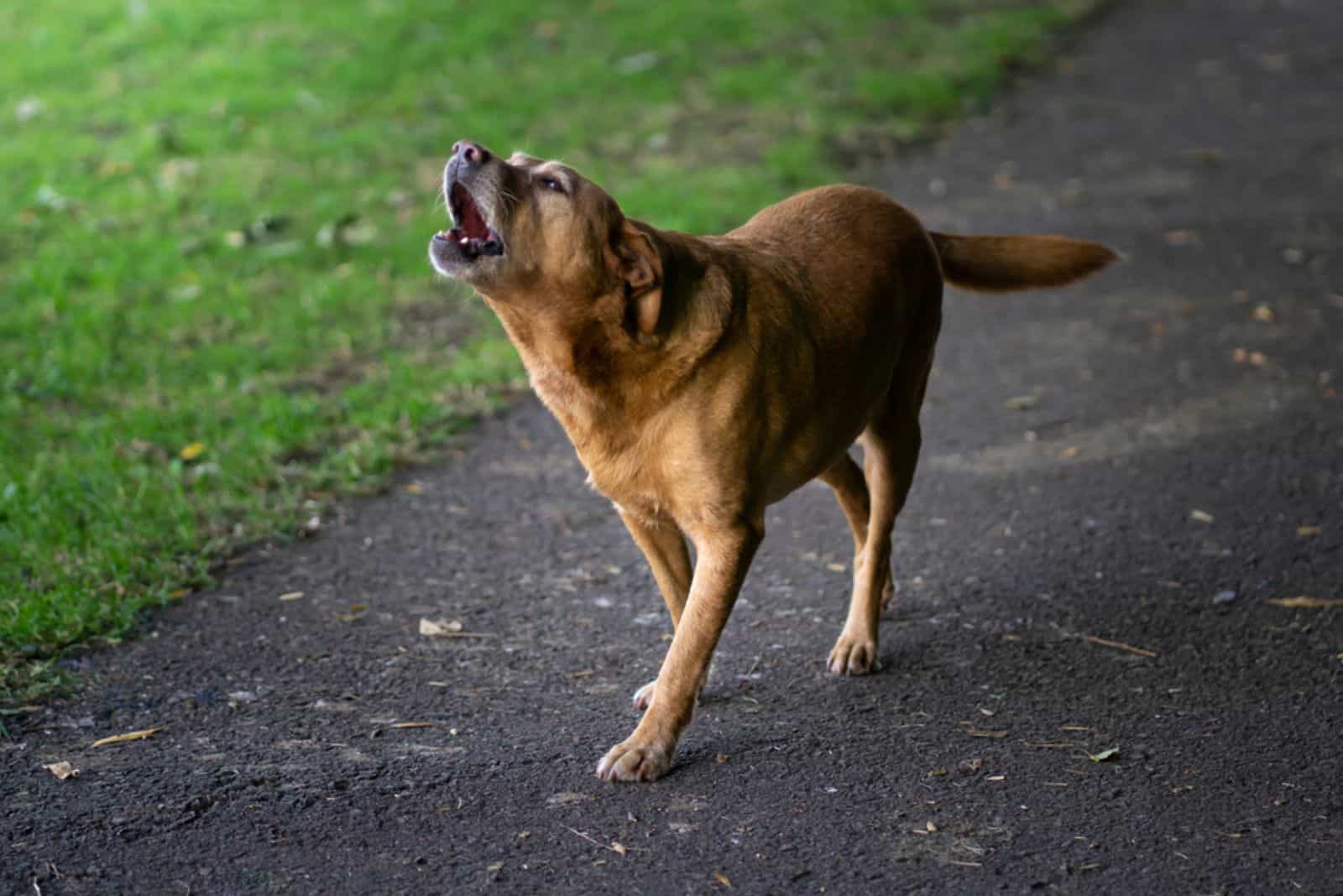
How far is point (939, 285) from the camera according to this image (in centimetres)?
482

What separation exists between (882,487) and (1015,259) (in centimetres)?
92

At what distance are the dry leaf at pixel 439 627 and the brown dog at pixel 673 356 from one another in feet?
2.85

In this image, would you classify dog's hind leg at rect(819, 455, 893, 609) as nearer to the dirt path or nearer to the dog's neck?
the dirt path

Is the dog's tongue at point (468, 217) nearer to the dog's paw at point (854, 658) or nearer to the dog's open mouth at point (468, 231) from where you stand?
the dog's open mouth at point (468, 231)

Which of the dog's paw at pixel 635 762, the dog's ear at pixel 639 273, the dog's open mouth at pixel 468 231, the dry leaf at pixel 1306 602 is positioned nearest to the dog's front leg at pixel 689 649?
the dog's paw at pixel 635 762

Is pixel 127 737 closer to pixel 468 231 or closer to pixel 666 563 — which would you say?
pixel 666 563

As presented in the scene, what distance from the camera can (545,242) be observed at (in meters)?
3.82

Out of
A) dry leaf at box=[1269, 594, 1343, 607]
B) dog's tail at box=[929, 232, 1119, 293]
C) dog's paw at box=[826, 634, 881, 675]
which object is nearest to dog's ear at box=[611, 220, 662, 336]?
dog's paw at box=[826, 634, 881, 675]

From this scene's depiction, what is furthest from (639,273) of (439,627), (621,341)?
(439,627)

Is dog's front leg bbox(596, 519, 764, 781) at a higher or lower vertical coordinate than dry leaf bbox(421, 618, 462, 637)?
higher

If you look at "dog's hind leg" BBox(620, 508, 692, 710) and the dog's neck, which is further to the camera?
"dog's hind leg" BBox(620, 508, 692, 710)

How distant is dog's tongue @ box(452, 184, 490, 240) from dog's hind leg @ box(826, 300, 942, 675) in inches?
55.2

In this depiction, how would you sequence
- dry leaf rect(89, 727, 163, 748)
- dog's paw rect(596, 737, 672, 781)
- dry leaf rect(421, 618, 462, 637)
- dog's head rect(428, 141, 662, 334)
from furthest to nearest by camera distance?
dry leaf rect(421, 618, 462, 637) < dry leaf rect(89, 727, 163, 748) < dog's paw rect(596, 737, 672, 781) < dog's head rect(428, 141, 662, 334)

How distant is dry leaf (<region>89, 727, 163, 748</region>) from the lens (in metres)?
4.15
